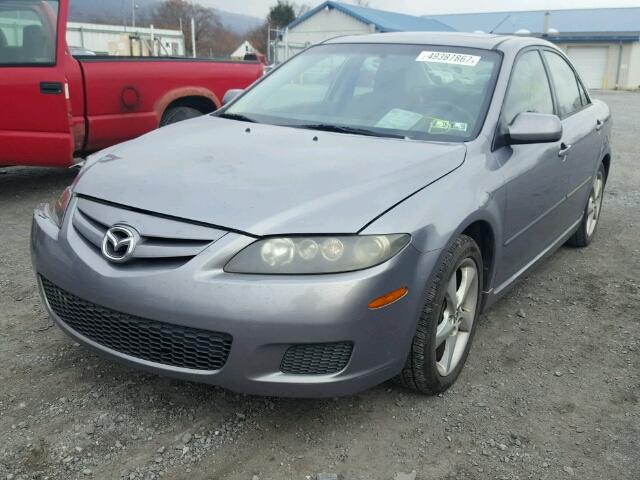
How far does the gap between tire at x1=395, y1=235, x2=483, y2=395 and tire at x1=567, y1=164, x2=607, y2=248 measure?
2.31 meters

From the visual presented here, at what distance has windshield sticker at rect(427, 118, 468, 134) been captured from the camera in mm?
3246

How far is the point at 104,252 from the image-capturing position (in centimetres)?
247

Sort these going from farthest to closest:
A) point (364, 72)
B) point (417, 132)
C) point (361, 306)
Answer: point (364, 72), point (417, 132), point (361, 306)

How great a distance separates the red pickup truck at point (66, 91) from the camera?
5570 mm

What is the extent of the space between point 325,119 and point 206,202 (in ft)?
4.08

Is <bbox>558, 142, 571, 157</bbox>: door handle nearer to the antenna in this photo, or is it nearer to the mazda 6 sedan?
the mazda 6 sedan

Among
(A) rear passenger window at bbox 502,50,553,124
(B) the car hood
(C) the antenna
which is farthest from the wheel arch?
(C) the antenna

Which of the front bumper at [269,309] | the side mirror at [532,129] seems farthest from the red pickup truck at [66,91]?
the side mirror at [532,129]

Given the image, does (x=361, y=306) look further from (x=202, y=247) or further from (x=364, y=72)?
(x=364, y=72)

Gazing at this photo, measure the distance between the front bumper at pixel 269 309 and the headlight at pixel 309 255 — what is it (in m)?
0.03

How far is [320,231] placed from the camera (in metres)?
2.36

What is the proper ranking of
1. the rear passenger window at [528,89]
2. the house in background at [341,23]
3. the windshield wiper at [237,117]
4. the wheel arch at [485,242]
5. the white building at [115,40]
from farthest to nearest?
1. the house in background at [341,23]
2. the white building at [115,40]
3. the windshield wiper at [237,117]
4. the rear passenger window at [528,89]
5. the wheel arch at [485,242]

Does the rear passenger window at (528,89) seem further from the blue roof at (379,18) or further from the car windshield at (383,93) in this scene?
the blue roof at (379,18)

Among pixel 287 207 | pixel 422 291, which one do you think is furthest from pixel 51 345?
pixel 422 291
